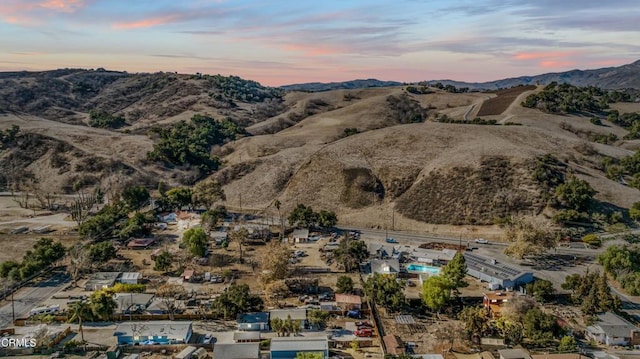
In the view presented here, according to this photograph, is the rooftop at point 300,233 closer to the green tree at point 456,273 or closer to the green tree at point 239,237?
the green tree at point 239,237

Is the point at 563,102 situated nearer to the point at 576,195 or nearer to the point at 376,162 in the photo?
the point at 376,162

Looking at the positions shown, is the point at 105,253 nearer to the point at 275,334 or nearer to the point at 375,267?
the point at 275,334

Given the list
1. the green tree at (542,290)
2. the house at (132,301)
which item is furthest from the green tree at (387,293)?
the house at (132,301)

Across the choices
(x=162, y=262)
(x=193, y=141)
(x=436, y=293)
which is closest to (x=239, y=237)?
(x=162, y=262)

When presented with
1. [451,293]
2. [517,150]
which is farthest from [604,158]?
[451,293]

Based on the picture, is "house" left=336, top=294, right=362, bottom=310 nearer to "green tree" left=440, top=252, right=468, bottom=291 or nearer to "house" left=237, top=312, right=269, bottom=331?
"house" left=237, top=312, right=269, bottom=331

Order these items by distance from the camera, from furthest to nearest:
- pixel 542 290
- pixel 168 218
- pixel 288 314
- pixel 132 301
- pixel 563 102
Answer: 1. pixel 563 102
2. pixel 168 218
3. pixel 542 290
4. pixel 132 301
5. pixel 288 314
